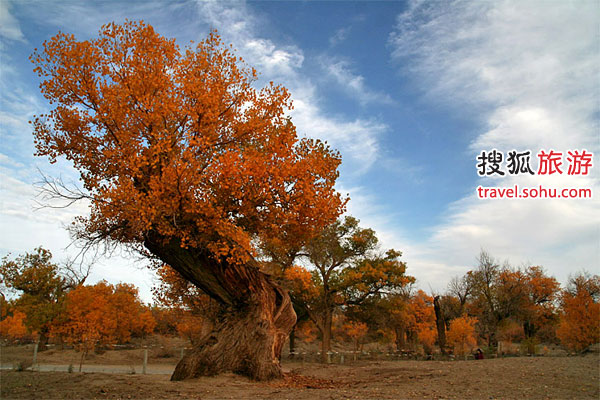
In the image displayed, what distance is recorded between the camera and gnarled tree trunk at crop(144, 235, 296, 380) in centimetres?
1124

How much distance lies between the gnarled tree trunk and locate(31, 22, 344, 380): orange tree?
4 cm

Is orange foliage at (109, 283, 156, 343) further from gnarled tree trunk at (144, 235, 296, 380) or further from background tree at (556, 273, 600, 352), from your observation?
background tree at (556, 273, 600, 352)

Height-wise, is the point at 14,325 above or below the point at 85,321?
below

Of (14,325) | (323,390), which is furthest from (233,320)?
(14,325)

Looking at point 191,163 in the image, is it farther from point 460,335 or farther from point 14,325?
point 14,325

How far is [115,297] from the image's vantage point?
3153 centimetres

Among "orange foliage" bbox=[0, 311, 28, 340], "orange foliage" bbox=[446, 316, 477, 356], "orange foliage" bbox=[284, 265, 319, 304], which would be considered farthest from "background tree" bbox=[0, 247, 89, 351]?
"orange foliage" bbox=[446, 316, 477, 356]

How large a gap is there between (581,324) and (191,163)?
22758 mm

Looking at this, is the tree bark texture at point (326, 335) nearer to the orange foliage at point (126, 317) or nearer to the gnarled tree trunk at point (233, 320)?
the gnarled tree trunk at point (233, 320)

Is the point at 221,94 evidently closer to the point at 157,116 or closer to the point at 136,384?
the point at 157,116

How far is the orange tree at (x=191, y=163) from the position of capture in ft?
33.2

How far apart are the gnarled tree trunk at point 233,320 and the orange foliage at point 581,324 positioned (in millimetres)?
17894

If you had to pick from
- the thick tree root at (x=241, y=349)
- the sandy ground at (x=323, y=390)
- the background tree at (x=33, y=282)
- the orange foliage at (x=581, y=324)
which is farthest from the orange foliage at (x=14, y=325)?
the orange foliage at (x=581, y=324)

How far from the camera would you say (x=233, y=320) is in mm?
12336
